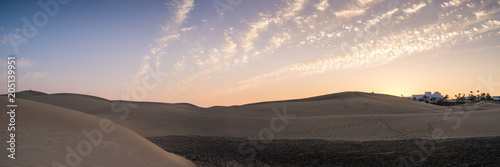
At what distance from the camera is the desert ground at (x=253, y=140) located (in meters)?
8.78

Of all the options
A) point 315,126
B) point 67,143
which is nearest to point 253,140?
point 315,126

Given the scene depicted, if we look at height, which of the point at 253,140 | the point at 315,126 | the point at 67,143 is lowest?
the point at 253,140

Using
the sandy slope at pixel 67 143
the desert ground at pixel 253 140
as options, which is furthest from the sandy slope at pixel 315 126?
the sandy slope at pixel 67 143

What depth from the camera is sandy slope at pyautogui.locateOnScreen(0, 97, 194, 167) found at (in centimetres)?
740

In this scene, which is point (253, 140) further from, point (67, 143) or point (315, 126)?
point (67, 143)

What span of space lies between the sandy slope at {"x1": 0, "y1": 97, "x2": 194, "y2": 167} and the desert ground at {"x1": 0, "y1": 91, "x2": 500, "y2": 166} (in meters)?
0.02

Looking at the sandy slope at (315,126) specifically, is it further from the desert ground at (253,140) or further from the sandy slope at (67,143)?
the sandy slope at (67,143)

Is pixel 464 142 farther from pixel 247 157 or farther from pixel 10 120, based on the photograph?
Result: pixel 10 120

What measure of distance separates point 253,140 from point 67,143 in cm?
1292

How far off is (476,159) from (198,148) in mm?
12190

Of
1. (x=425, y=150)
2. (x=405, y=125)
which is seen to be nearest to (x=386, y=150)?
(x=425, y=150)

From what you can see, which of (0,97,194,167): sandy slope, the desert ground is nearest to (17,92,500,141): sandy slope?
the desert ground

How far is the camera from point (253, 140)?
Answer: 20141 mm

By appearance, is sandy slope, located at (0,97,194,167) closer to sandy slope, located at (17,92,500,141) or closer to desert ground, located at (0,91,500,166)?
desert ground, located at (0,91,500,166)
